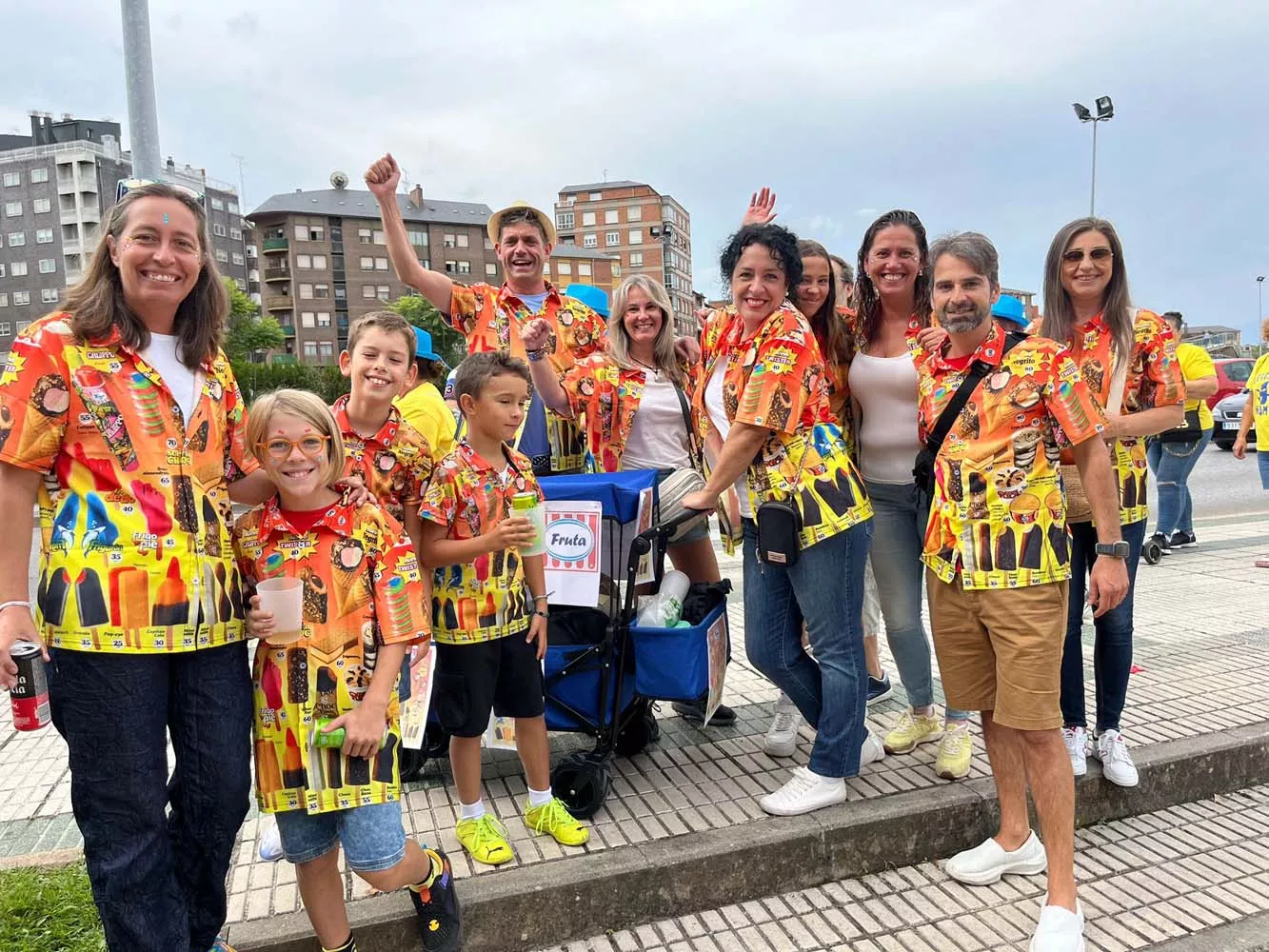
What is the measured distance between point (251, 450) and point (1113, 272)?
127 inches

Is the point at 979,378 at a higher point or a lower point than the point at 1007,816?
higher

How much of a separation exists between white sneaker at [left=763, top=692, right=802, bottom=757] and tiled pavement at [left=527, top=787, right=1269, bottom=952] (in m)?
0.74

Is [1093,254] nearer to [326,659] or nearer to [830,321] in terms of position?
[830,321]

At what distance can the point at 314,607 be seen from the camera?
2260mm

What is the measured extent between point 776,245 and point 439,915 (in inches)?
101

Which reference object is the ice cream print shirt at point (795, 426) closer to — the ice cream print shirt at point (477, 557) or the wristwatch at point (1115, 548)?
the wristwatch at point (1115, 548)

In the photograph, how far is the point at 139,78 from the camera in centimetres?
432

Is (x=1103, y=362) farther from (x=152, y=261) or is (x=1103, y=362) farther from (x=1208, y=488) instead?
(x=1208, y=488)

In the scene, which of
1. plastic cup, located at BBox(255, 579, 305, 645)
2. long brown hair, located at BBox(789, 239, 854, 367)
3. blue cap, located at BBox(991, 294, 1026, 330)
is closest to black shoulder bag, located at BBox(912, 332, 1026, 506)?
blue cap, located at BBox(991, 294, 1026, 330)

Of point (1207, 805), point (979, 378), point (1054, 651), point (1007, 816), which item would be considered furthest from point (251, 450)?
point (1207, 805)

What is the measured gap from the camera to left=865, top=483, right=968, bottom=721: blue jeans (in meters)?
3.54

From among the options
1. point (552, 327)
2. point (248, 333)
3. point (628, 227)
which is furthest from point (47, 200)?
point (552, 327)

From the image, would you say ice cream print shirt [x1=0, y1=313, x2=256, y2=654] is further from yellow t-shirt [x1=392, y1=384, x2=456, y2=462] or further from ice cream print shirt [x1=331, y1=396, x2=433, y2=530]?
yellow t-shirt [x1=392, y1=384, x2=456, y2=462]

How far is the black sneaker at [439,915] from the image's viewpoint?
Result: 2.52 m
